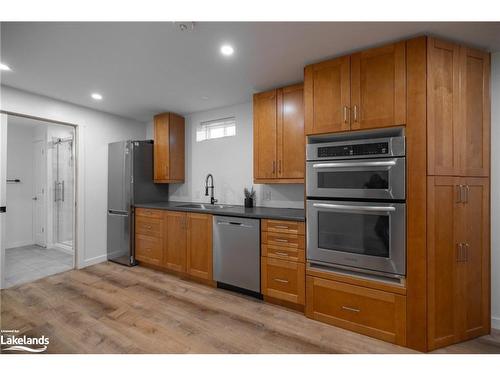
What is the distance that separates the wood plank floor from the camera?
6.20 feet

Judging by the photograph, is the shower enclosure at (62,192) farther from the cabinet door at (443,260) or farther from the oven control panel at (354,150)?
the cabinet door at (443,260)

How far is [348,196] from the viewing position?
2.12 metres

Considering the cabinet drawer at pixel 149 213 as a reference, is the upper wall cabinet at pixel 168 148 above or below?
above

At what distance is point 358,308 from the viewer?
2057mm

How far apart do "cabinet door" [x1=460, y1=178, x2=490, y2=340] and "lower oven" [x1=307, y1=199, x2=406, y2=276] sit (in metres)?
0.59

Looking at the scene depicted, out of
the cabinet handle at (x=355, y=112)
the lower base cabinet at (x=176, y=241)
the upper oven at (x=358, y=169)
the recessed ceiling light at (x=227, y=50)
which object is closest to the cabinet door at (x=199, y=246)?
the lower base cabinet at (x=176, y=241)

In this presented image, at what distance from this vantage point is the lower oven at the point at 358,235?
6.28ft

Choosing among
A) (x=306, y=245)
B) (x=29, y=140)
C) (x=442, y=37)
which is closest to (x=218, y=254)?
(x=306, y=245)

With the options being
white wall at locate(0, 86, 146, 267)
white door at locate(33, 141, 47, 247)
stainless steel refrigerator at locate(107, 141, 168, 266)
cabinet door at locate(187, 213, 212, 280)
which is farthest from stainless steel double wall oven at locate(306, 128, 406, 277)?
white door at locate(33, 141, 47, 247)

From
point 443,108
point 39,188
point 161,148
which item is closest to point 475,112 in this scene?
point 443,108

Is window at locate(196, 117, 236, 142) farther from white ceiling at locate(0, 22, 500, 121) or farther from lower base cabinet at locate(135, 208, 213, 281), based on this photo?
lower base cabinet at locate(135, 208, 213, 281)

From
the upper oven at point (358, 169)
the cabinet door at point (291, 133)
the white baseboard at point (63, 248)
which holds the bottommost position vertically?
the white baseboard at point (63, 248)

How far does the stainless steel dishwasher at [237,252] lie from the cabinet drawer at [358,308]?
2.14 ft

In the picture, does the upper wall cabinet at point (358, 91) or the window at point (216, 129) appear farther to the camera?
the window at point (216, 129)
